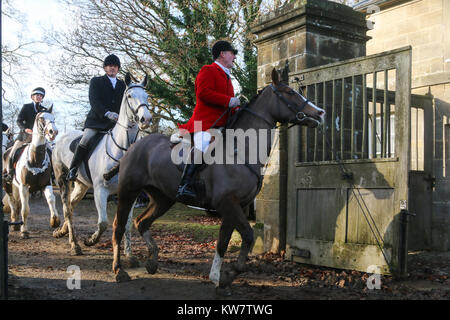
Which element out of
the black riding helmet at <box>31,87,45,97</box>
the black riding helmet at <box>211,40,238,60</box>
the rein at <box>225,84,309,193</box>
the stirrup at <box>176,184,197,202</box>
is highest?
the black riding helmet at <box>31,87,45,97</box>

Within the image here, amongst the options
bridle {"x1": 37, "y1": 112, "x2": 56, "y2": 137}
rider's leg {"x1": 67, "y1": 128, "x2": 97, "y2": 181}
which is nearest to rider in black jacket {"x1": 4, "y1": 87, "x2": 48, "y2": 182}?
bridle {"x1": 37, "y1": 112, "x2": 56, "y2": 137}

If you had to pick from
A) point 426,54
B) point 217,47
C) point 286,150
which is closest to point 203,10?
point 426,54

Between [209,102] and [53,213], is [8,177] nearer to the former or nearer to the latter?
[53,213]

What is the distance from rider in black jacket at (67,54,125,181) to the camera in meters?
8.45

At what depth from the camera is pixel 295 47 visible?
27.1ft

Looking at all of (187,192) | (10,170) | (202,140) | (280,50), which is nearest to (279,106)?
(202,140)

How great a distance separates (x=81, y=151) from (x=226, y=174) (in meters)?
3.86

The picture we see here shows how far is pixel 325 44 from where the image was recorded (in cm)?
826

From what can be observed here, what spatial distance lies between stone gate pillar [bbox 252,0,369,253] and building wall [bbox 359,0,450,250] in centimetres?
199

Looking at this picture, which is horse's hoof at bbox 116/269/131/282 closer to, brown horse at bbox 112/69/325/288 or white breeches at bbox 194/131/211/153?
brown horse at bbox 112/69/325/288

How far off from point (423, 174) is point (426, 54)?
2770 millimetres

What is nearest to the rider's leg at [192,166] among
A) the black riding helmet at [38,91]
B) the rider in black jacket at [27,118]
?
the rider in black jacket at [27,118]

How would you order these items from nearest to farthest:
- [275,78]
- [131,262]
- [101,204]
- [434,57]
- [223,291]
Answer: [223,291], [275,78], [131,262], [101,204], [434,57]

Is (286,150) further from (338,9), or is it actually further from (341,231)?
(338,9)
